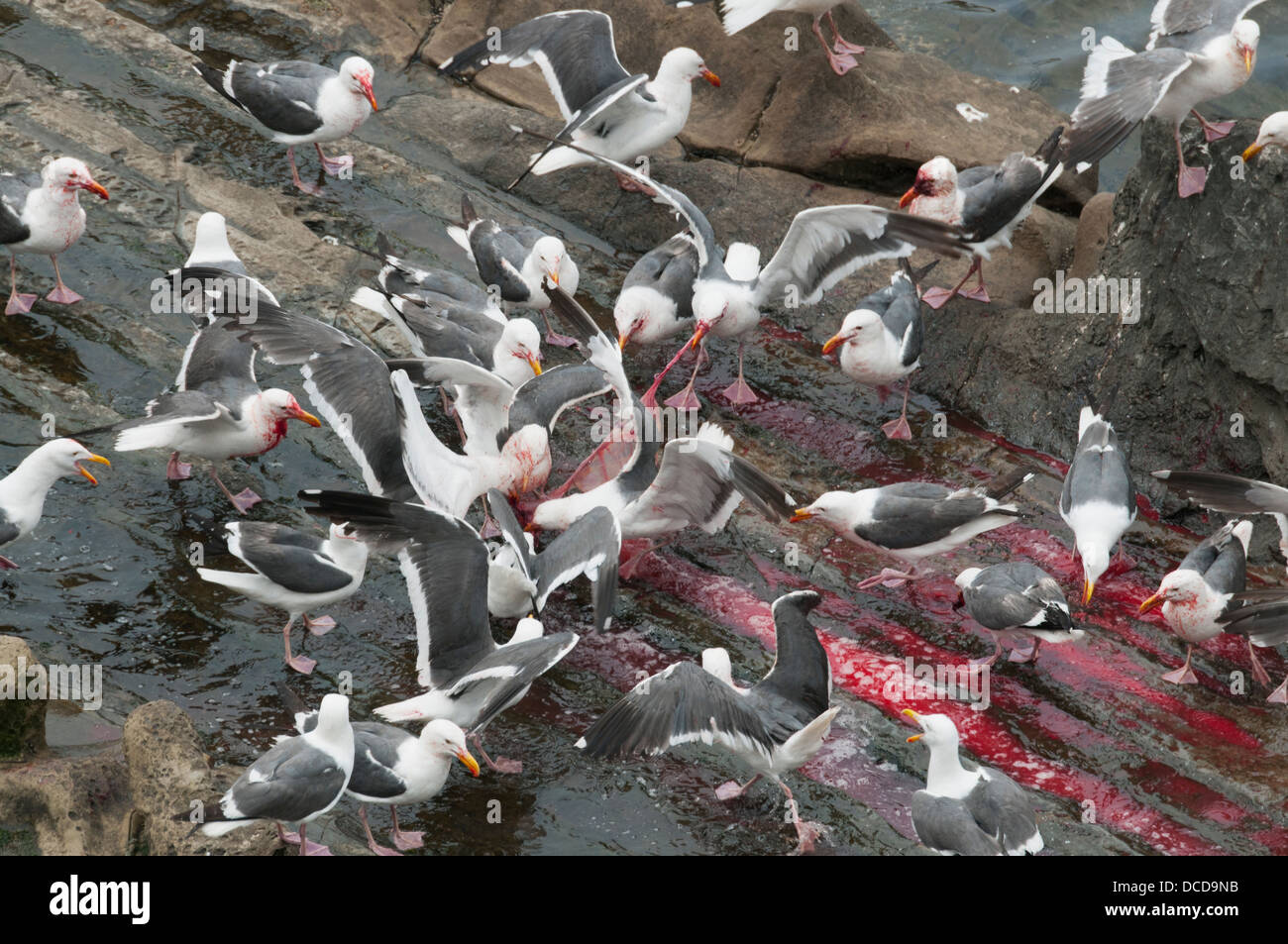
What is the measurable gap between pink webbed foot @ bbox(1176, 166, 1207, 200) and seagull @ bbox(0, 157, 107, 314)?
618 centimetres

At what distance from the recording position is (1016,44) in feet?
47.9

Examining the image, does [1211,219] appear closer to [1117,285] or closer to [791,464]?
[1117,285]

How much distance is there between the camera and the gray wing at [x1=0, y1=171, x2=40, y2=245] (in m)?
7.84

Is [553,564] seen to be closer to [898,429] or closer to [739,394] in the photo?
[739,394]

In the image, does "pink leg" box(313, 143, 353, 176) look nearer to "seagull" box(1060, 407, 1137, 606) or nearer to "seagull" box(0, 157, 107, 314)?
"seagull" box(0, 157, 107, 314)

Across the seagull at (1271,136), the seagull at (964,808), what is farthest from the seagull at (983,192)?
the seagull at (964,808)

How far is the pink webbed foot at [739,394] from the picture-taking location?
27.6 feet

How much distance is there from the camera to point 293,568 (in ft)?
20.5

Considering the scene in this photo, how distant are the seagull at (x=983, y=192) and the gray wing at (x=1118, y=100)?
91 centimetres

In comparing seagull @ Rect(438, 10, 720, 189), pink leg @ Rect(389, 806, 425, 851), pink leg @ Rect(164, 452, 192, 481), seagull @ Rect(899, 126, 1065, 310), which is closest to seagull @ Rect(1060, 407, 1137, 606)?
seagull @ Rect(899, 126, 1065, 310)

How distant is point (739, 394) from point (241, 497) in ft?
9.71

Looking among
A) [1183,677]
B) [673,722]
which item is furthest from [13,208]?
[1183,677]

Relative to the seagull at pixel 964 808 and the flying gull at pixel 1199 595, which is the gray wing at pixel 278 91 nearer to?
the seagull at pixel 964 808
